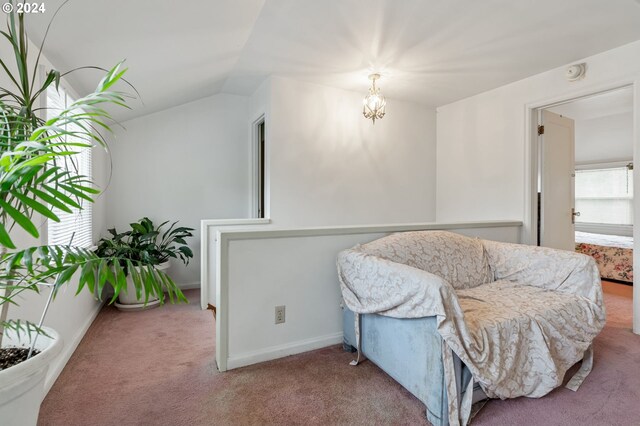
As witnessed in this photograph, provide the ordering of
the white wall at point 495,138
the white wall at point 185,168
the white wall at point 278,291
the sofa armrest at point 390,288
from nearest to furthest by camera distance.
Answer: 1. the sofa armrest at point 390,288
2. the white wall at point 278,291
3. the white wall at point 495,138
4. the white wall at point 185,168

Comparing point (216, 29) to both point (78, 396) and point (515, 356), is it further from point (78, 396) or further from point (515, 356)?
point (515, 356)

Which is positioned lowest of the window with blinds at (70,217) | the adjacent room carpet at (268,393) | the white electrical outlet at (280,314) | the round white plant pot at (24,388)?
the adjacent room carpet at (268,393)

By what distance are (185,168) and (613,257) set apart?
17.7ft

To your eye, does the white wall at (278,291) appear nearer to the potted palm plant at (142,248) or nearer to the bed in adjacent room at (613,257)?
the potted palm plant at (142,248)

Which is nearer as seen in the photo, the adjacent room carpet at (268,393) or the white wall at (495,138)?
the adjacent room carpet at (268,393)

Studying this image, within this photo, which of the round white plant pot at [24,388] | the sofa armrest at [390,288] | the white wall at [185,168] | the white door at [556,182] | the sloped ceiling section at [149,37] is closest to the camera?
the round white plant pot at [24,388]

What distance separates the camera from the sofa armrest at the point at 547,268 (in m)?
2.02

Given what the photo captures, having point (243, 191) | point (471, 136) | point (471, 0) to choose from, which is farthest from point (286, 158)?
point (471, 136)

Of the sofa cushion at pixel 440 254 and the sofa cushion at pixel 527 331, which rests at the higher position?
the sofa cushion at pixel 440 254

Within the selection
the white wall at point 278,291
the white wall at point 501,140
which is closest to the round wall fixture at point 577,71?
the white wall at point 501,140

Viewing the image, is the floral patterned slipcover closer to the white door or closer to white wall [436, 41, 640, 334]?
white wall [436, 41, 640, 334]

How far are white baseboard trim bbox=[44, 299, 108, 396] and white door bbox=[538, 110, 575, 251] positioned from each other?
4.14 m

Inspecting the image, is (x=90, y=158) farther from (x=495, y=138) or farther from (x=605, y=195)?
(x=605, y=195)

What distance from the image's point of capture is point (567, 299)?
1944 millimetres
